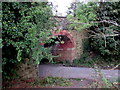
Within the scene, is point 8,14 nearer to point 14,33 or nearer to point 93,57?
point 14,33

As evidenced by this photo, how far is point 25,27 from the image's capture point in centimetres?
276

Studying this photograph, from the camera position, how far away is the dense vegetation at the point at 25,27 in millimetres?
2204

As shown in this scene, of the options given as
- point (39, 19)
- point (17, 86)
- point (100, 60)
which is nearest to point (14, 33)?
point (39, 19)

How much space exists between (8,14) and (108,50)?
7130 millimetres

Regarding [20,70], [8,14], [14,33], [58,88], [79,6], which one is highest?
[79,6]

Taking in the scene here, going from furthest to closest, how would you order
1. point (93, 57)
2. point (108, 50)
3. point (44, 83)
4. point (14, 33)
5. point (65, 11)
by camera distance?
point (93, 57) < point (108, 50) < point (65, 11) < point (44, 83) < point (14, 33)

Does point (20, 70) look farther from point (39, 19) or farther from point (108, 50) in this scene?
point (108, 50)

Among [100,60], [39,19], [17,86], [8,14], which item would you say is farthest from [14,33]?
[100,60]

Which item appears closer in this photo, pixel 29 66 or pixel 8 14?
pixel 8 14

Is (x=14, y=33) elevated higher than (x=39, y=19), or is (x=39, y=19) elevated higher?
(x=39, y=19)

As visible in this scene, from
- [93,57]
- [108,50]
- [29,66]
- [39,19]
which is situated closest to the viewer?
[39,19]

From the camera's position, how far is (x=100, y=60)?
351 inches

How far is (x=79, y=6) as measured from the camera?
4234 mm

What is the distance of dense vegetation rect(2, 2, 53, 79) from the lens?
7.23ft
